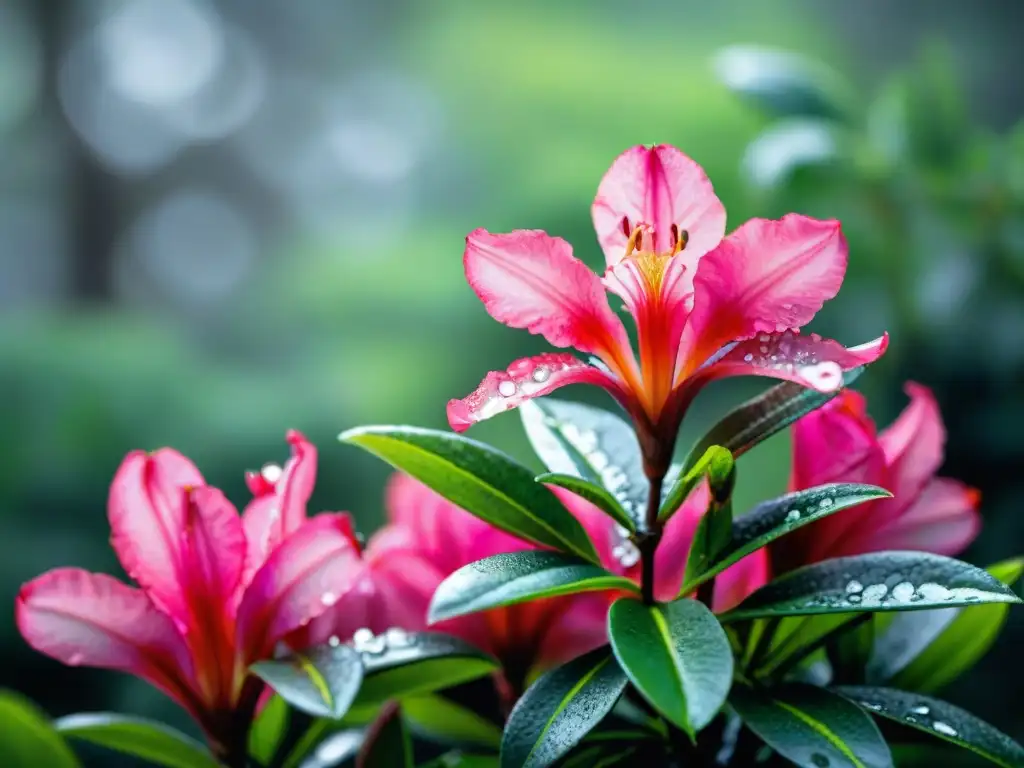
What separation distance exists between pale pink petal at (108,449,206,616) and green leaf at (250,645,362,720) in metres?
0.06

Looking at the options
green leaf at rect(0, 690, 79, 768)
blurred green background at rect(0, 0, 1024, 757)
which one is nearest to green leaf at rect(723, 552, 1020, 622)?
green leaf at rect(0, 690, 79, 768)

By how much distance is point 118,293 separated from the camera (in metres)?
2.26

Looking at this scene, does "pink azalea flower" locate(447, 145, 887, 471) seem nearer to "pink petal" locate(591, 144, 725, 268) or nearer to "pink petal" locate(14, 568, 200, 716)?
"pink petal" locate(591, 144, 725, 268)

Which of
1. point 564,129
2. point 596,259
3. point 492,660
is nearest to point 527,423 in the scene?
point 492,660

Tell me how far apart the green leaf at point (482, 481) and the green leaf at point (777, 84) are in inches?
32.9

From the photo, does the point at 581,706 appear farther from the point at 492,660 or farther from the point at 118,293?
the point at 118,293

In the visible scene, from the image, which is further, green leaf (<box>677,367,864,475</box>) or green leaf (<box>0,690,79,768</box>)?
green leaf (<box>0,690,79,768</box>)

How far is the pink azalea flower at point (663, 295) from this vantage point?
0.43 meters

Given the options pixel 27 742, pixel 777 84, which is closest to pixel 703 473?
pixel 27 742

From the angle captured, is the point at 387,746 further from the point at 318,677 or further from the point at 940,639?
the point at 940,639

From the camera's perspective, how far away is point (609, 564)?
526mm

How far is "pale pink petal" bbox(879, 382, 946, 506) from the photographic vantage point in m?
0.53

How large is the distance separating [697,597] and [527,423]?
0.14m

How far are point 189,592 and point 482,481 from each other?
160 millimetres
